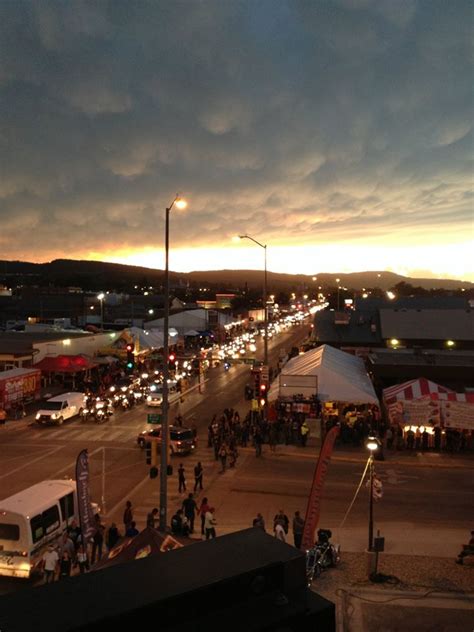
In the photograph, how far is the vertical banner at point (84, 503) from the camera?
12.8 m

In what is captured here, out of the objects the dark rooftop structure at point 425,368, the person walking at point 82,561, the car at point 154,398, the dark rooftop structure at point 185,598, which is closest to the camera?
the dark rooftop structure at point 185,598

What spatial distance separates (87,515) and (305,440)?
44.1 feet

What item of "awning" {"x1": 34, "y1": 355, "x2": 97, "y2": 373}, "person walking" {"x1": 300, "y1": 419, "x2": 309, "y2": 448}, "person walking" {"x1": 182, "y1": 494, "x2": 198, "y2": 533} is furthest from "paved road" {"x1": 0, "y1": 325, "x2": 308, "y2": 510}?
"awning" {"x1": 34, "y1": 355, "x2": 97, "y2": 373}

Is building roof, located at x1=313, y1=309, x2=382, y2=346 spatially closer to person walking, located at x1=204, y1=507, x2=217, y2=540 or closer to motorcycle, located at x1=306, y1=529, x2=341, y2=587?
person walking, located at x1=204, y1=507, x2=217, y2=540

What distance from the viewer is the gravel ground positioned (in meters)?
11.2

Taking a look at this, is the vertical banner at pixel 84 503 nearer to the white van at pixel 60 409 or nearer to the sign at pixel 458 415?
the white van at pixel 60 409

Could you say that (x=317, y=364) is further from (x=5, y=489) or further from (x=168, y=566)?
(x=168, y=566)

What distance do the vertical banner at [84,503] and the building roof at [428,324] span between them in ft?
129

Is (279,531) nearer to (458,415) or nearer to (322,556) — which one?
(322,556)

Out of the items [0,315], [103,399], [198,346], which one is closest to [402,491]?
[103,399]

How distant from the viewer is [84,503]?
13.0 m

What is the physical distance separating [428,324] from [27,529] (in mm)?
43902

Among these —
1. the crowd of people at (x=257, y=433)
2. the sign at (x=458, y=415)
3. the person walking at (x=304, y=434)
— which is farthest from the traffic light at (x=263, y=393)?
the sign at (x=458, y=415)

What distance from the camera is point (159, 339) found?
173ft
